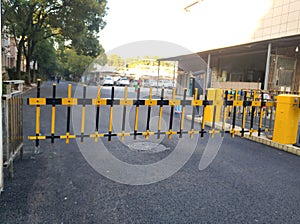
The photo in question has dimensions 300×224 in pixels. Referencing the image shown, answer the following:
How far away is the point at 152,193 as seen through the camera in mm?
3656

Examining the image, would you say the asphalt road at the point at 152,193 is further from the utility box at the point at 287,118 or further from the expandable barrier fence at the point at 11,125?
the utility box at the point at 287,118

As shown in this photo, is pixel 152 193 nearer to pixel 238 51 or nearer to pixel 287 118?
pixel 287 118

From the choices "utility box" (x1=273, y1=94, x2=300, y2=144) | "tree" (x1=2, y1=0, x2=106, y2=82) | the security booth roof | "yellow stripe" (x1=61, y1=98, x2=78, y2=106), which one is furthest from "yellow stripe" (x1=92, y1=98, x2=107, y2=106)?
"tree" (x1=2, y1=0, x2=106, y2=82)

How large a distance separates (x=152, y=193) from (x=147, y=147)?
2377mm

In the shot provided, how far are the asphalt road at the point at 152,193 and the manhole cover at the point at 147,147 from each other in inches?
11.8

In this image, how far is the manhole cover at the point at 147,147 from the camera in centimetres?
578

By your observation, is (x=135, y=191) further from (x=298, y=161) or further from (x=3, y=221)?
(x=298, y=161)

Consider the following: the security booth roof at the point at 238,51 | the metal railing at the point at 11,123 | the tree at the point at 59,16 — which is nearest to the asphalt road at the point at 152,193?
the metal railing at the point at 11,123

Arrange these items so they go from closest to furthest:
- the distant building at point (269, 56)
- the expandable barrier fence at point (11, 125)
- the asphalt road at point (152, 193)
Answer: the asphalt road at point (152, 193) < the expandable barrier fence at point (11, 125) < the distant building at point (269, 56)

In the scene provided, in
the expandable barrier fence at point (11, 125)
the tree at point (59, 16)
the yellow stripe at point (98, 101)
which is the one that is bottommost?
the expandable barrier fence at point (11, 125)

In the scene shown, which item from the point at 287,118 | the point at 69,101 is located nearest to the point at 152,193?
the point at 69,101

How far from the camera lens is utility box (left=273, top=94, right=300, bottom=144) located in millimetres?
6461

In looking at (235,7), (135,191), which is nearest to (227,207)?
(135,191)

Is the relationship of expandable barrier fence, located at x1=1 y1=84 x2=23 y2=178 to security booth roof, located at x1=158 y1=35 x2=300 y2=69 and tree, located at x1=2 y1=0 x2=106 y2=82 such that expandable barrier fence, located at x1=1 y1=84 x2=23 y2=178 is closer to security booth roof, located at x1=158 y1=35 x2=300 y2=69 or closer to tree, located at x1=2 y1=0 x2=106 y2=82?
security booth roof, located at x1=158 y1=35 x2=300 y2=69
